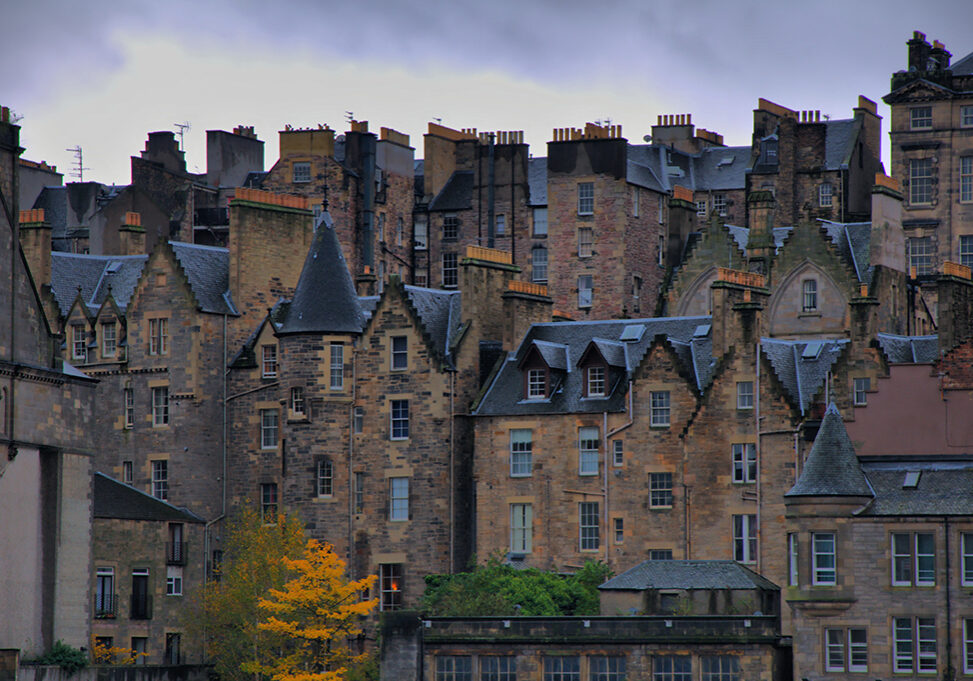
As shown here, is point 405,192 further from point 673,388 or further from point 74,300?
point 673,388

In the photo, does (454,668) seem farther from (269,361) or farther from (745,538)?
(269,361)

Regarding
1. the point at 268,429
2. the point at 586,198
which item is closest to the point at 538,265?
the point at 586,198

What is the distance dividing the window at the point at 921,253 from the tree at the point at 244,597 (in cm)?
3564

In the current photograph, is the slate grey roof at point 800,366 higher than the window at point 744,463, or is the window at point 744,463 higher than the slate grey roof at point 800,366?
the slate grey roof at point 800,366

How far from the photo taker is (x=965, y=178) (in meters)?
110

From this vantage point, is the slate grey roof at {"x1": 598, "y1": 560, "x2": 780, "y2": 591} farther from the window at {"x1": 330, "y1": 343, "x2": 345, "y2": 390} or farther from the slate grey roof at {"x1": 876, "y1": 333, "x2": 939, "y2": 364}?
the window at {"x1": 330, "y1": 343, "x2": 345, "y2": 390}

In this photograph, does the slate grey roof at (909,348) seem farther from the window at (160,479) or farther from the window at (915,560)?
the window at (160,479)

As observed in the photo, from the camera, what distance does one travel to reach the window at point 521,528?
8588 centimetres

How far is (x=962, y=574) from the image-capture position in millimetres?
71625

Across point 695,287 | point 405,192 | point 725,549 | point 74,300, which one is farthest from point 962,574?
point 405,192

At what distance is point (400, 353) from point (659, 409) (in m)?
10.3

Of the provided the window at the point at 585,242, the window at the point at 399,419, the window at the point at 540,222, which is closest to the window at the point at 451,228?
the window at the point at 540,222

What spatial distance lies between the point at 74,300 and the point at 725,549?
29.3 meters

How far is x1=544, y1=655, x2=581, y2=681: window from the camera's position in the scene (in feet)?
246
